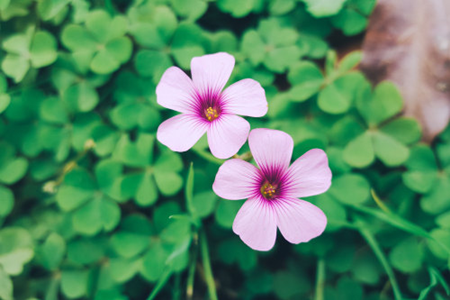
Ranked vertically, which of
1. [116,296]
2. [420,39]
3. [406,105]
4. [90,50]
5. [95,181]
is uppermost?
[420,39]

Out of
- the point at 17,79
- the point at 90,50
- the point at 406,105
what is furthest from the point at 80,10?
the point at 406,105

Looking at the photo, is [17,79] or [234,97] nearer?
[234,97]

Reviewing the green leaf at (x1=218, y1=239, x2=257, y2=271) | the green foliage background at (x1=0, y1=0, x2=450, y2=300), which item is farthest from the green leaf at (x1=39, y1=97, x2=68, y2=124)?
the green leaf at (x1=218, y1=239, x2=257, y2=271)

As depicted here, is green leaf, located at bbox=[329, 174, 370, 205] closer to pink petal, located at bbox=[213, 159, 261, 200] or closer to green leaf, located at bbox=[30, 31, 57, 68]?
pink petal, located at bbox=[213, 159, 261, 200]

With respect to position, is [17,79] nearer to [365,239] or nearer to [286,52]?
[286,52]

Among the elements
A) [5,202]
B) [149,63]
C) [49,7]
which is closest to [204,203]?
[149,63]

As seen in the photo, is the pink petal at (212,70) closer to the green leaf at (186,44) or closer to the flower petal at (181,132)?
the flower petal at (181,132)
